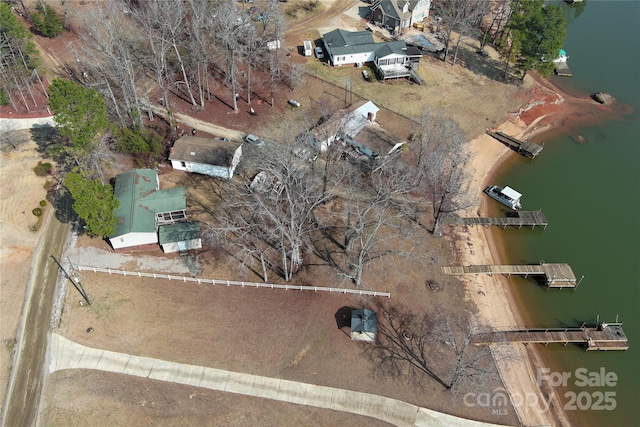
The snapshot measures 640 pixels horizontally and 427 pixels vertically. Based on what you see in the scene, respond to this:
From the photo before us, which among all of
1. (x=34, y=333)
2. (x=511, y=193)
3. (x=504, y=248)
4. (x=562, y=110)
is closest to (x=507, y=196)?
(x=511, y=193)

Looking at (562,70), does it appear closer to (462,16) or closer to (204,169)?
(462,16)

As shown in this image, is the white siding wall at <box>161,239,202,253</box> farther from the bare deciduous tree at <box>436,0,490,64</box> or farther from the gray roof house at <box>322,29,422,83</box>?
the bare deciduous tree at <box>436,0,490,64</box>

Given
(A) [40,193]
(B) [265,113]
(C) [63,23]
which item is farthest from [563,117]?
(C) [63,23]

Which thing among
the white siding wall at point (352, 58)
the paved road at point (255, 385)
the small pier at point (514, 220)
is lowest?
the paved road at point (255, 385)

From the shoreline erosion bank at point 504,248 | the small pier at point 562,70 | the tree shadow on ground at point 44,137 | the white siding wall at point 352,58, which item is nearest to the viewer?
the shoreline erosion bank at point 504,248

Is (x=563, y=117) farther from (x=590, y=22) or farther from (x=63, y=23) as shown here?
(x=63, y=23)

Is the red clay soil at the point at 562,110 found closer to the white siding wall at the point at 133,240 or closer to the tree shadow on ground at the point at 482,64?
the tree shadow on ground at the point at 482,64

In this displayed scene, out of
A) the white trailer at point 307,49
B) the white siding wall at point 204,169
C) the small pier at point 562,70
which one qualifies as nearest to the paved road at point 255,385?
the white siding wall at point 204,169
